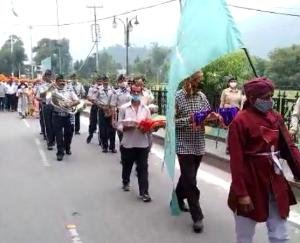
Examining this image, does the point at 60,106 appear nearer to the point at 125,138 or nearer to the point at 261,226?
the point at 125,138

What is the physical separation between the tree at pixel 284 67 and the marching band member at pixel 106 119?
6.62m

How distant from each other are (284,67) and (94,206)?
12749mm

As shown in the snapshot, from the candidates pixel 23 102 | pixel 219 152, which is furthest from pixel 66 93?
pixel 23 102

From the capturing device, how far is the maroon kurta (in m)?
4.33

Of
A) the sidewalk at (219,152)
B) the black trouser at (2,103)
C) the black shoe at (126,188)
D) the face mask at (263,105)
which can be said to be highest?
the face mask at (263,105)

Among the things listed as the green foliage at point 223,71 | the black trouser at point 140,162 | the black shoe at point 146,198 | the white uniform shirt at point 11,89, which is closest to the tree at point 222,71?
the green foliage at point 223,71

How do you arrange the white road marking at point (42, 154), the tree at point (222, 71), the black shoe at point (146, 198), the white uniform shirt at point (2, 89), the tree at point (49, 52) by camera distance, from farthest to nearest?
the tree at point (49, 52)
the white uniform shirt at point (2, 89)
the tree at point (222, 71)
the white road marking at point (42, 154)
the black shoe at point (146, 198)

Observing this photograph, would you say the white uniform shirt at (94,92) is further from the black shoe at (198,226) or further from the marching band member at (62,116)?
the black shoe at (198,226)

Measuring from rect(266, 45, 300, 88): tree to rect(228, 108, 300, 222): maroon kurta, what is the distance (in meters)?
13.6

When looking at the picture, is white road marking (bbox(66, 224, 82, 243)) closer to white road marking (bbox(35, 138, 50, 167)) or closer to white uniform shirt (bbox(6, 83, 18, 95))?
white road marking (bbox(35, 138, 50, 167))

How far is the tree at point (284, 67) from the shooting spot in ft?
59.5

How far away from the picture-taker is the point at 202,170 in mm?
10328

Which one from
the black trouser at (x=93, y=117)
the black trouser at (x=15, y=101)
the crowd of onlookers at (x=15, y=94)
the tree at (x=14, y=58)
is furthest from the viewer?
the tree at (x=14, y=58)

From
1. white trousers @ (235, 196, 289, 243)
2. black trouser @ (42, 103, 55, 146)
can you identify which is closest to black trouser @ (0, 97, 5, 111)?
black trouser @ (42, 103, 55, 146)
